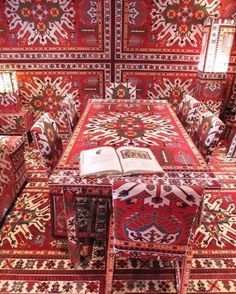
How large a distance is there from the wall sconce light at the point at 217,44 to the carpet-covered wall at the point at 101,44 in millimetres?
274

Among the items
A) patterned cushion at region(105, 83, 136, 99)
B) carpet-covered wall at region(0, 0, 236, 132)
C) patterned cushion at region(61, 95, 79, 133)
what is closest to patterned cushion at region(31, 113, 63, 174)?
patterned cushion at region(61, 95, 79, 133)

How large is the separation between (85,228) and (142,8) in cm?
310

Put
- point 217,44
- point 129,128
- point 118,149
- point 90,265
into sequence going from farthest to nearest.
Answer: point 217,44, point 129,128, point 90,265, point 118,149

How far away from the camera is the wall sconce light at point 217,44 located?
3.49 metres

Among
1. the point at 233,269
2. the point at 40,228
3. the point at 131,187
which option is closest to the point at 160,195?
the point at 131,187

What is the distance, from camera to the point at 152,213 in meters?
1.30

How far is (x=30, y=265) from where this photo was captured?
1.95 meters

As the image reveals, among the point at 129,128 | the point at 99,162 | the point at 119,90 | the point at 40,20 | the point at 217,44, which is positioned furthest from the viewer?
the point at 40,20

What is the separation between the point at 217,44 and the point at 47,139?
2.86m

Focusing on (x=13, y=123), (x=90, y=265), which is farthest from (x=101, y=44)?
(x=90, y=265)

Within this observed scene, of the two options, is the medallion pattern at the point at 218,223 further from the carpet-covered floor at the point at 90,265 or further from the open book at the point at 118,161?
the open book at the point at 118,161

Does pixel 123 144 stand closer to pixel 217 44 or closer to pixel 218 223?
pixel 218 223

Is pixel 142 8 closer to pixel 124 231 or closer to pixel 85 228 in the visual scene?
pixel 85 228

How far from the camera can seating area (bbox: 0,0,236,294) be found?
4.98 ft
